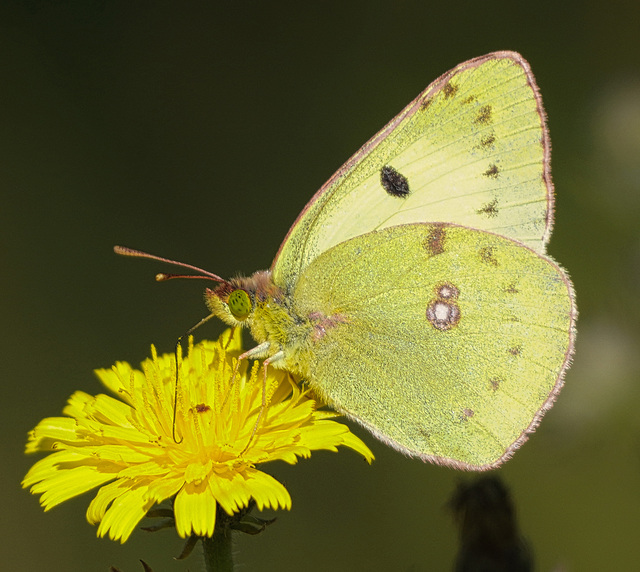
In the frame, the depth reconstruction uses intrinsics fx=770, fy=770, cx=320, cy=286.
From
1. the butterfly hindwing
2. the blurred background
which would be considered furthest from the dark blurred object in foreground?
the blurred background

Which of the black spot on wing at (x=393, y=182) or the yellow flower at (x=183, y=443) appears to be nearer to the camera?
the yellow flower at (x=183, y=443)

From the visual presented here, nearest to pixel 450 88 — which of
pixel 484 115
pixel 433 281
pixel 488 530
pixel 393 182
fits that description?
pixel 484 115

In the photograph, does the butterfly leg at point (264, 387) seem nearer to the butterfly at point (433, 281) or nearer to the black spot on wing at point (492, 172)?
the butterfly at point (433, 281)

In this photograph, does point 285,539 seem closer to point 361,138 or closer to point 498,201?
point 498,201

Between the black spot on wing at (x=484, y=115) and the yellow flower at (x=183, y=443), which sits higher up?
the black spot on wing at (x=484, y=115)

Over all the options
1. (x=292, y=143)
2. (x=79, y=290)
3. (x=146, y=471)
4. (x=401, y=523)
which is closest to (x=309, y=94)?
(x=292, y=143)

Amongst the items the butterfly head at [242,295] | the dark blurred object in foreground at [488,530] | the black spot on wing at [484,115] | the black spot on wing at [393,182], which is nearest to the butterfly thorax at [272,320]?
the butterfly head at [242,295]

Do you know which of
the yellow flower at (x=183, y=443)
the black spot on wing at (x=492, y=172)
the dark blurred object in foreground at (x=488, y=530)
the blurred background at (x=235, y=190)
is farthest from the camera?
the blurred background at (x=235, y=190)
